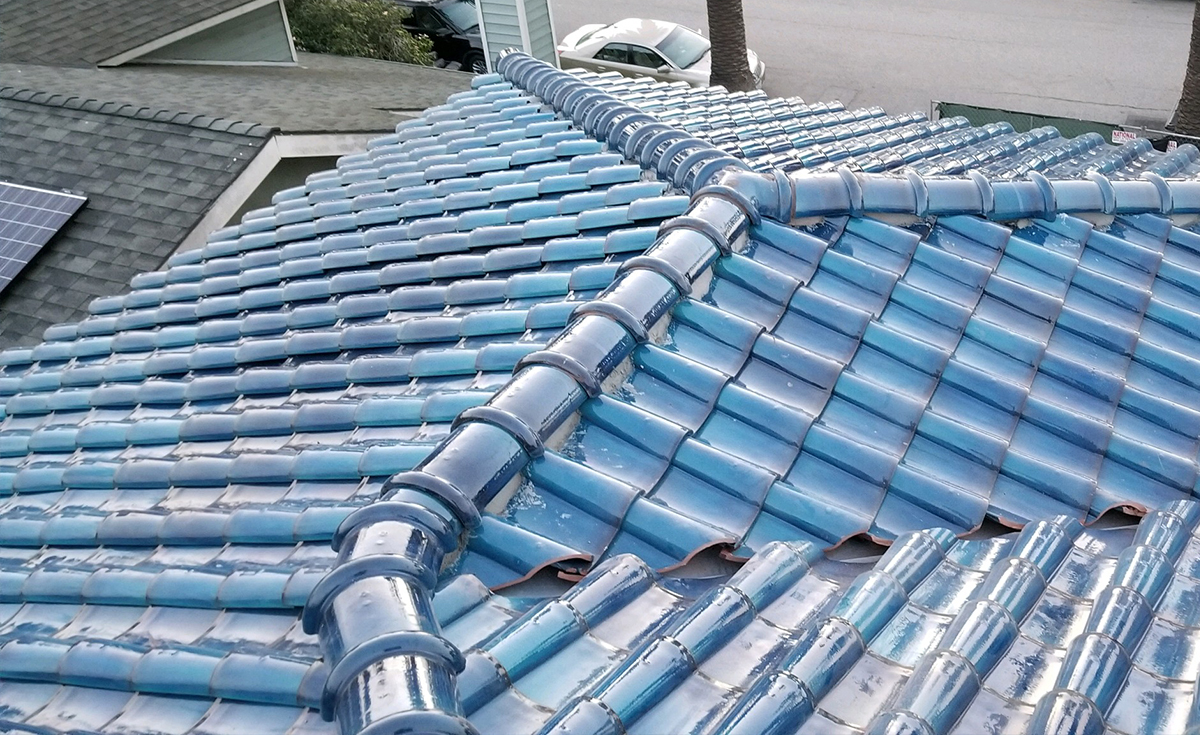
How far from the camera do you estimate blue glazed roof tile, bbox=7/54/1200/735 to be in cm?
307

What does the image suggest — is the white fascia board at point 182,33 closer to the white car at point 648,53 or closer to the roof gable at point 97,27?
the roof gable at point 97,27

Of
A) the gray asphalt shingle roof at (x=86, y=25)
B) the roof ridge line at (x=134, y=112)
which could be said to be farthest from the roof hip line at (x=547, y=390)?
the gray asphalt shingle roof at (x=86, y=25)

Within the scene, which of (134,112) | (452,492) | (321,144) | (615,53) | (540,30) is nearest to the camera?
(452,492)

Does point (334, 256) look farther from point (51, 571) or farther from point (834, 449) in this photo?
point (834, 449)

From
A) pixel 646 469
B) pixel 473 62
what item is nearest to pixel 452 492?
pixel 646 469

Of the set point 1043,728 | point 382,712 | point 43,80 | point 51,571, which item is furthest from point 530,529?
point 43,80

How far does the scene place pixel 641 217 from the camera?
5996mm

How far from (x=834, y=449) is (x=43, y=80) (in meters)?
13.5

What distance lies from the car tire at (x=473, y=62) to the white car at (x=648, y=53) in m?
1.77

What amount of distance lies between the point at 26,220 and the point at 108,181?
936 mm

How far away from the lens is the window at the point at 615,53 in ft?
69.2

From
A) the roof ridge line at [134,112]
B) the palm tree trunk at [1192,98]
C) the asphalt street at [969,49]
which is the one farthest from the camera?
the asphalt street at [969,49]

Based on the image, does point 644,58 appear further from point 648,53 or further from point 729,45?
point 729,45

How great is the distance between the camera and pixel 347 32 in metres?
20.9
